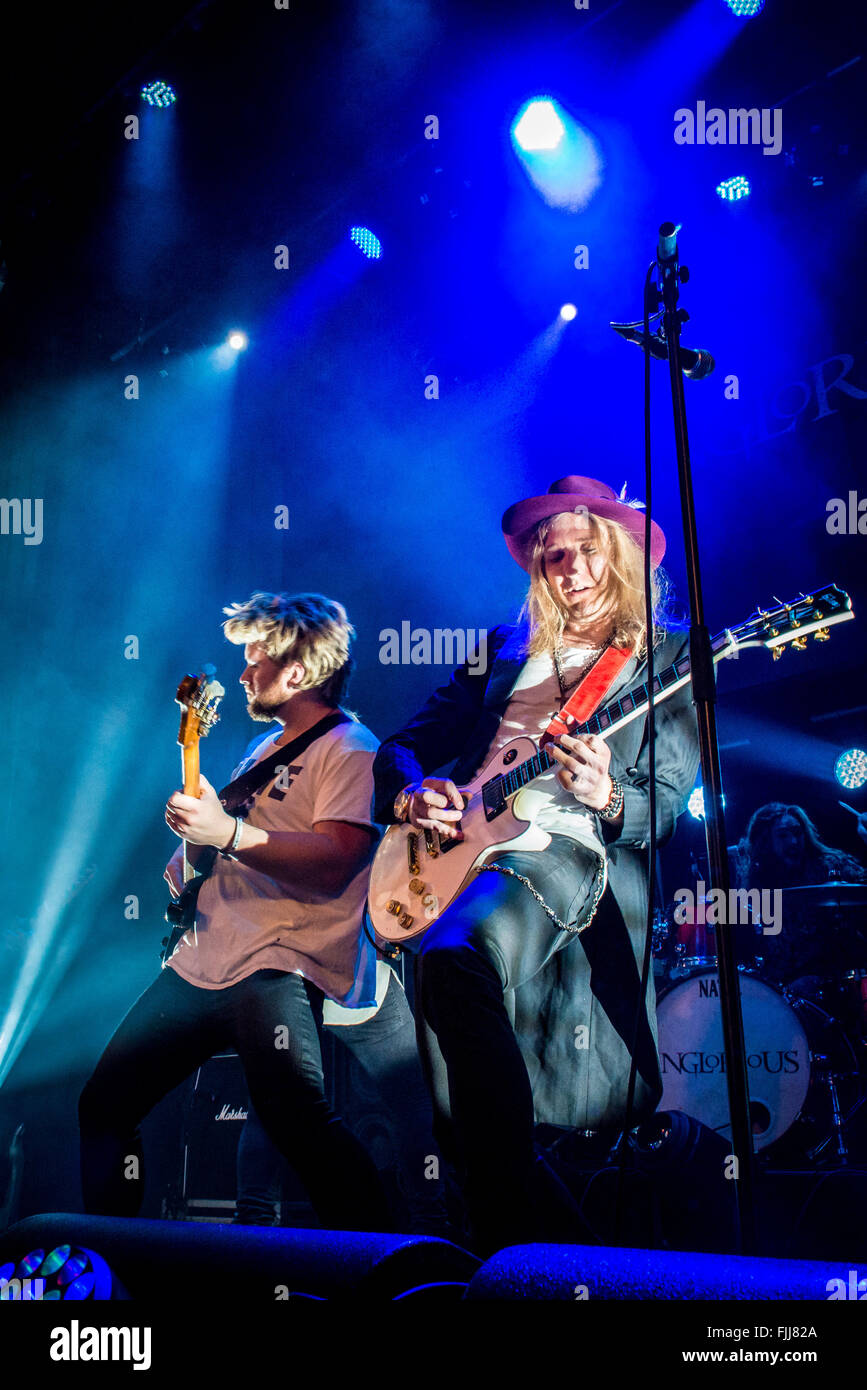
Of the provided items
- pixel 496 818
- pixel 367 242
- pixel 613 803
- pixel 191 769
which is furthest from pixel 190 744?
pixel 367 242

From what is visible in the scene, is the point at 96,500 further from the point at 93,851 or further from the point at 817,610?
the point at 817,610

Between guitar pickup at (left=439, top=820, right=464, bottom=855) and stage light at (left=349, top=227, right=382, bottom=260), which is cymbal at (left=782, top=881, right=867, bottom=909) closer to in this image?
guitar pickup at (left=439, top=820, right=464, bottom=855)

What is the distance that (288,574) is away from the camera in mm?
4555

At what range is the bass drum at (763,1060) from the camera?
3.33 metres

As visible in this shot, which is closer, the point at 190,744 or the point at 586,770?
the point at 586,770

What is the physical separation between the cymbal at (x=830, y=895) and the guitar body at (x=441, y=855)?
168 cm

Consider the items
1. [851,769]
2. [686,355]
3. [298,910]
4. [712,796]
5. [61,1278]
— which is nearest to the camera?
[61,1278]

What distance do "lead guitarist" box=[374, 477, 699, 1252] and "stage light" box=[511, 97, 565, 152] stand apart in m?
2.27

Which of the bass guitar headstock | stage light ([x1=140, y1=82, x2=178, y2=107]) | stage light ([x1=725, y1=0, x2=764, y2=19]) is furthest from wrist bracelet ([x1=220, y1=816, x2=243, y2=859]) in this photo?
stage light ([x1=725, y1=0, x2=764, y2=19])

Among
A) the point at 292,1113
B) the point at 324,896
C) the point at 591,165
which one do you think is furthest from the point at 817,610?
the point at 591,165

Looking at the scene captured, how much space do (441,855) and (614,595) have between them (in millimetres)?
1030

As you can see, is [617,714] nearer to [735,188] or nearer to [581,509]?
[581,509]

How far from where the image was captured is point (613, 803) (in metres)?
2.81

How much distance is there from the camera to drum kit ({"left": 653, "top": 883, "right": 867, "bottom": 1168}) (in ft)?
11.0
